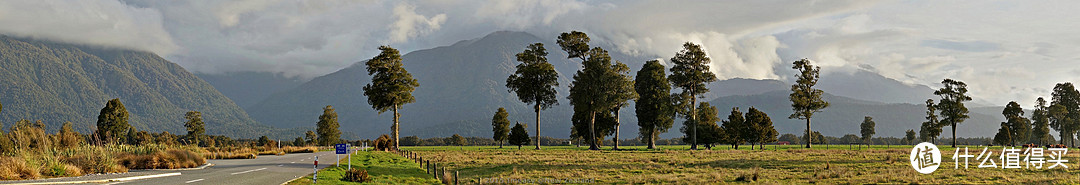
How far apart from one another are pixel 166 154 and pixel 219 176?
280 inches

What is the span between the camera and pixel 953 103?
95188 mm

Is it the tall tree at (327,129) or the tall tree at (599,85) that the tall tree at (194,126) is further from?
the tall tree at (599,85)

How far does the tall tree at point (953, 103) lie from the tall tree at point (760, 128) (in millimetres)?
32158

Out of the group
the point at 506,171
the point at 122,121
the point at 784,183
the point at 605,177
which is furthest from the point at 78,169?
the point at 122,121

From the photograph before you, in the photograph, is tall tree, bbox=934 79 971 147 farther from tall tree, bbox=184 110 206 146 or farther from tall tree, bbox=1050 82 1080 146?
tall tree, bbox=184 110 206 146

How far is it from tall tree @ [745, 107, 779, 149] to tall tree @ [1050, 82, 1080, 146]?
5441 centimetres

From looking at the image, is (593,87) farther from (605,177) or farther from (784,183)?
(784,183)

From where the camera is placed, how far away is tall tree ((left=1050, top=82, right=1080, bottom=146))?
10056 cm

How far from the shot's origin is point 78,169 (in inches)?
882

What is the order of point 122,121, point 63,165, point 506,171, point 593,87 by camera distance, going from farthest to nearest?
point 122,121
point 593,87
point 506,171
point 63,165

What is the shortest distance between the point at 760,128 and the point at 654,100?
17.6m

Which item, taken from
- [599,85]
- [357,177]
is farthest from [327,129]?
[357,177]

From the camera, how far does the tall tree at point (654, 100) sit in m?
72.1

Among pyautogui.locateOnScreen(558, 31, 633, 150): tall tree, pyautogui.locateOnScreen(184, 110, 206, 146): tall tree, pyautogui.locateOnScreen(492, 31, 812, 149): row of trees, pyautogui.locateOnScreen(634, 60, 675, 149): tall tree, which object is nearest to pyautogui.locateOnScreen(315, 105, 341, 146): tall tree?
pyautogui.locateOnScreen(184, 110, 206, 146): tall tree
